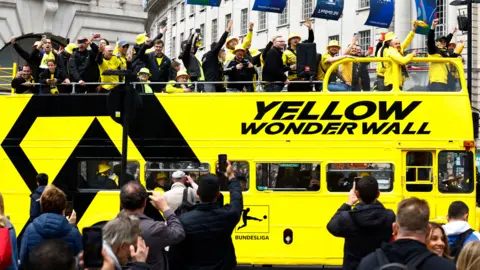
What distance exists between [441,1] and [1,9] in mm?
28641

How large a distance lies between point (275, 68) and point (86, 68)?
3872 millimetres

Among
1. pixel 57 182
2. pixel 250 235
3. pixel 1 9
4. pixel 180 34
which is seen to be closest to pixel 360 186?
pixel 250 235

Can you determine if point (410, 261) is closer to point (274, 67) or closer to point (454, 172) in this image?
point (454, 172)

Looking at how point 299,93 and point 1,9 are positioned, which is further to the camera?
point 1,9

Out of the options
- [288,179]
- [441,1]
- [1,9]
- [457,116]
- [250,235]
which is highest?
[441,1]

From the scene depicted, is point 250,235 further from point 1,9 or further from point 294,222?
point 1,9

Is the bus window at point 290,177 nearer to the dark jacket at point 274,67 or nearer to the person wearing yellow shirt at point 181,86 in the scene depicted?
the dark jacket at point 274,67

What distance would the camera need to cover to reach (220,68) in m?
17.6

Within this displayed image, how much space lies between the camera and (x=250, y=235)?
15.4 meters

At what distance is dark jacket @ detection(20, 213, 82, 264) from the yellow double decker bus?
7.46 m

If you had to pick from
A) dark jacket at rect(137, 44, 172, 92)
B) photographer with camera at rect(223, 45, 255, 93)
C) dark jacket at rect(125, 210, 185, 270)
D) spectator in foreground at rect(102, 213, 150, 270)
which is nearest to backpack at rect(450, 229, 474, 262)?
dark jacket at rect(125, 210, 185, 270)

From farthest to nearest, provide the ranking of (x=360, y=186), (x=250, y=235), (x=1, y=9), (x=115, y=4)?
(x=115, y=4) → (x=1, y=9) → (x=250, y=235) → (x=360, y=186)

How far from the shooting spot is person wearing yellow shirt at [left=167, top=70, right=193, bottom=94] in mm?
16812

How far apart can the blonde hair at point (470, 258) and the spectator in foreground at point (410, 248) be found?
2.5 inches
